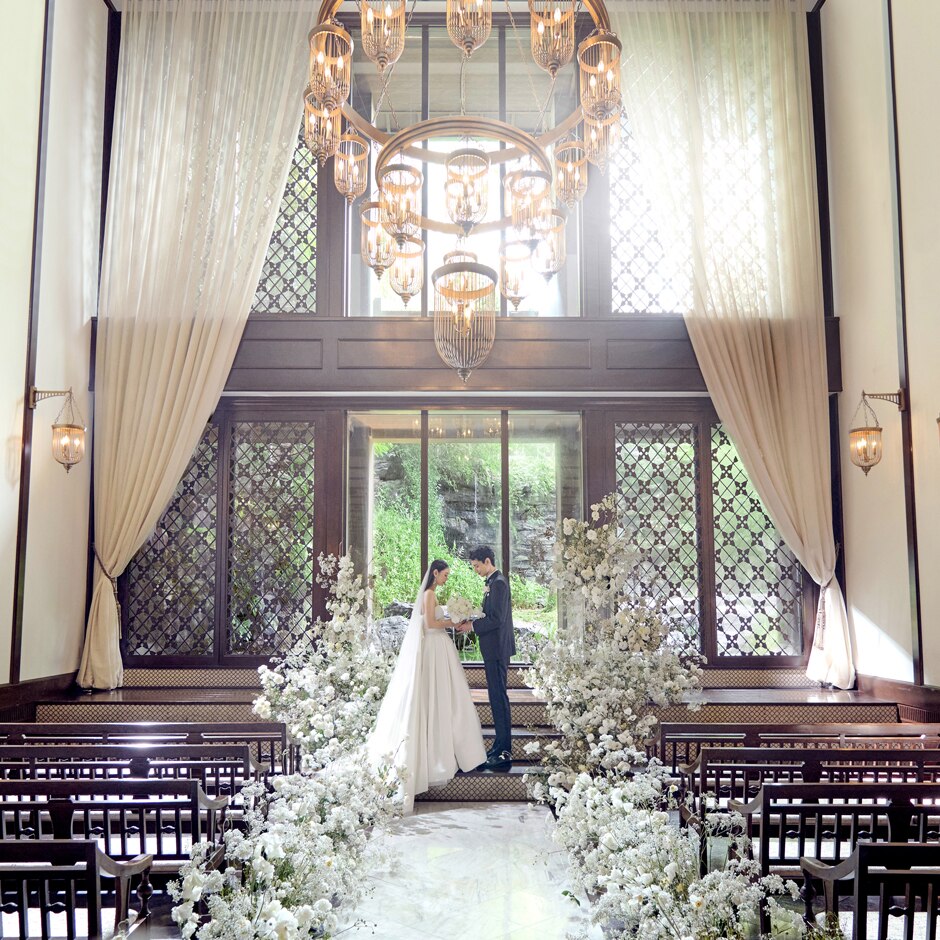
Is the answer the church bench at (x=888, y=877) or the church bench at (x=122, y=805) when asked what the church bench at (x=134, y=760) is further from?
the church bench at (x=888, y=877)

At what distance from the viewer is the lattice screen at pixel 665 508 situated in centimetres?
765

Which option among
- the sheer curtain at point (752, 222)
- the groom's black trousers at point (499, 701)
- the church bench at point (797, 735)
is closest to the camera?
the church bench at point (797, 735)

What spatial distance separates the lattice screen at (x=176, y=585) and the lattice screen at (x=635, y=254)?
430cm

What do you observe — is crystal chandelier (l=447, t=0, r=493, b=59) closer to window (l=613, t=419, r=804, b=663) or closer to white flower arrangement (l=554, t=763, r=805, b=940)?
white flower arrangement (l=554, t=763, r=805, b=940)

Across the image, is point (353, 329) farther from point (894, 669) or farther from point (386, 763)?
point (894, 669)

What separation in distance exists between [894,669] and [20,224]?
7539 mm

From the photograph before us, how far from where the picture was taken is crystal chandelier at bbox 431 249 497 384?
15.3 feet

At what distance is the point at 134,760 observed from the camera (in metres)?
3.65

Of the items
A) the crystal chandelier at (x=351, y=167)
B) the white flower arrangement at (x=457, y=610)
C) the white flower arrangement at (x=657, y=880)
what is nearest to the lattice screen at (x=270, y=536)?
the white flower arrangement at (x=457, y=610)

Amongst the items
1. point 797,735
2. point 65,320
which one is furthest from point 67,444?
point 797,735

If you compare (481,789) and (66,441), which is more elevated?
(66,441)

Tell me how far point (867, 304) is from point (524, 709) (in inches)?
175

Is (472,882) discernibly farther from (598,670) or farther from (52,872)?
(52,872)

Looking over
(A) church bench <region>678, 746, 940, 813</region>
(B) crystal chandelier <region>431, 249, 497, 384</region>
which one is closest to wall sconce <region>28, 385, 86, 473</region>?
(B) crystal chandelier <region>431, 249, 497, 384</region>
